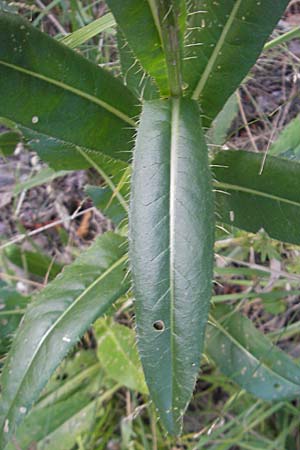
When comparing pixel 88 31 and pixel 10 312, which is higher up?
pixel 88 31

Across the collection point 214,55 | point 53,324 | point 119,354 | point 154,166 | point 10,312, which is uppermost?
point 214,55

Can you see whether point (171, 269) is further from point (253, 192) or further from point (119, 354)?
point (119, 354)

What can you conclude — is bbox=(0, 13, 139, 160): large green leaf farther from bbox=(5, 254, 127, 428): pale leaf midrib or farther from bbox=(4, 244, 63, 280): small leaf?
bbox=(4, 244, 63, 280): small leaf

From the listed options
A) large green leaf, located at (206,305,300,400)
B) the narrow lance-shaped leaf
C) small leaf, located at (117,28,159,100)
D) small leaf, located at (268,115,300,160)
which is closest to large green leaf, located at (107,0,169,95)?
small leaf, located at (117,28,159,100)

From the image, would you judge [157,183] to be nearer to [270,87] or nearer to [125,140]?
[125,140]

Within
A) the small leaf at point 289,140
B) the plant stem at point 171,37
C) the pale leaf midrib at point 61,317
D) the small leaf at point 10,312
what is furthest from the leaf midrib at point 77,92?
the small leaf at point 10,312

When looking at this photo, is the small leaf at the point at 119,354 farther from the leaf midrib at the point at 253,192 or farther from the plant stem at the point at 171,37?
the plant stem at the point at 171,37

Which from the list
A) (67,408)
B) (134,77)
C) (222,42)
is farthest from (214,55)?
(67,408)
